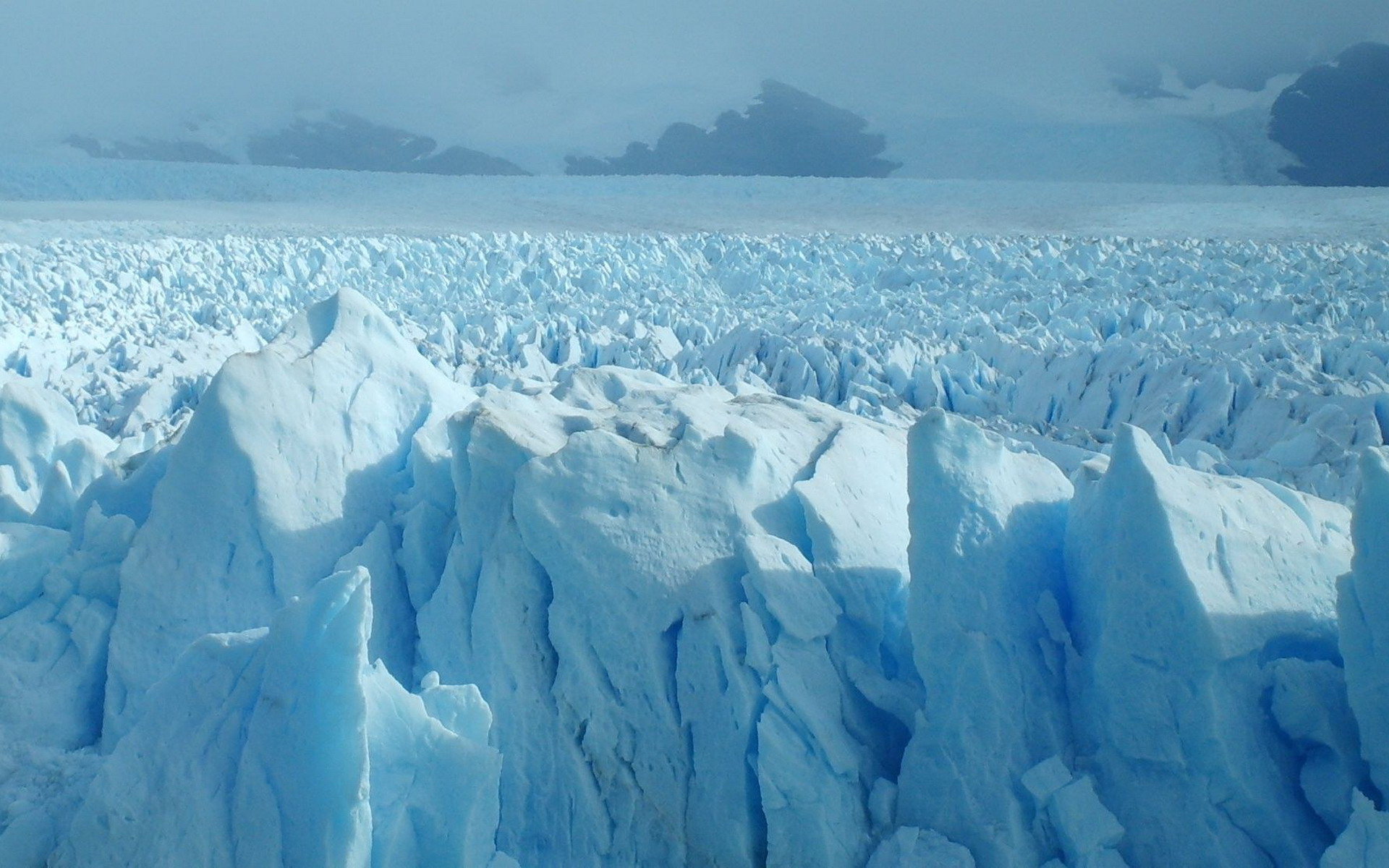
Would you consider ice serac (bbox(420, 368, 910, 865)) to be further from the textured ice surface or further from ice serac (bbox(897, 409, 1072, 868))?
the textured ice surface

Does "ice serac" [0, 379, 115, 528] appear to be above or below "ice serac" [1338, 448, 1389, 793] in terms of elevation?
below

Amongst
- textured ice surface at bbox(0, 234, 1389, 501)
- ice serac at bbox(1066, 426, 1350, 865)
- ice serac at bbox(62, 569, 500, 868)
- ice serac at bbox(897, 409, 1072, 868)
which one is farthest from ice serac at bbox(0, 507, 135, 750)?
ice serac at bbox(1066, 426, 1350, 865)

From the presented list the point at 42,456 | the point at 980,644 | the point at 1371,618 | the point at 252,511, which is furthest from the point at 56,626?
the point at 1371,618

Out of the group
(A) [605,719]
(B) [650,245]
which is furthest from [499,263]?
(A) [605,719]

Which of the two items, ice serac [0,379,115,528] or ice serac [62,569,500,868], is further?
ice serac [0,379,115,528]

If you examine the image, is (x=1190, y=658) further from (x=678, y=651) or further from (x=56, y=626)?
(x=56, y=626)

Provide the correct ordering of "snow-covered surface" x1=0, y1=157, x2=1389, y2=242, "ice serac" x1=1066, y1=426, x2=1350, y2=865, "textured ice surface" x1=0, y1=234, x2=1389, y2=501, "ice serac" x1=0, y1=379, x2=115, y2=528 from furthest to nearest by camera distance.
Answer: "snow-covered surface" x1=0, y1=157, x2=1389, y2=242 < "textured ice surface" x1=0, y1=234, x2=1389, y2=501 < "ice serac" x1=0, y1=379, x2=115, y2=528 < "ice serac" x1=1066, y1=426, x2=1350, y2=865

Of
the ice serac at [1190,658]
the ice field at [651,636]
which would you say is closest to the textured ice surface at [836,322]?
the ice field at [651,636]

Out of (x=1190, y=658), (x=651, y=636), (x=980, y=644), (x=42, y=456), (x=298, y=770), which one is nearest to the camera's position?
(x=298, y=770)
